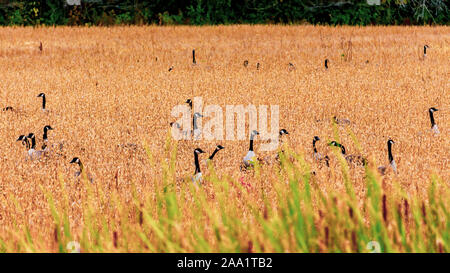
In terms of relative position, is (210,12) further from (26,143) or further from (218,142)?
(26,143)

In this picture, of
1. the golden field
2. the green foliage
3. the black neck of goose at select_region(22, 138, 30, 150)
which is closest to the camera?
the golden field

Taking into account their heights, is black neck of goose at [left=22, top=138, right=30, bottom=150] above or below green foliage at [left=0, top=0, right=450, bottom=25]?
below

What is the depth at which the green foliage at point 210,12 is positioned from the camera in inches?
1142

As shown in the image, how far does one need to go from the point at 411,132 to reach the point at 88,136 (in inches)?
166

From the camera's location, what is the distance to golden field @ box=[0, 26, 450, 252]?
3.31 metres

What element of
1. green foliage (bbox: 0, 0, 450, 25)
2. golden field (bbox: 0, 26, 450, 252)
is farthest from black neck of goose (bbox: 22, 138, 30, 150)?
green foliage (bbox: 0, 0, 450, 25)

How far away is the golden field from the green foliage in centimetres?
772

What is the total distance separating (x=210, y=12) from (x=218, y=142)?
2286cm

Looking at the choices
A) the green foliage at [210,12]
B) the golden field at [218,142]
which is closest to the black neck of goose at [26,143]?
the golden field at [218,142]

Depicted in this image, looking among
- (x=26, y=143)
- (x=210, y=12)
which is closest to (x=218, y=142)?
(x=26, y=143)

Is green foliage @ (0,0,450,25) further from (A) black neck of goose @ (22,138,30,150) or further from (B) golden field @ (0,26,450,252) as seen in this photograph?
(A) black neck of goose @ (22,138,30,150)

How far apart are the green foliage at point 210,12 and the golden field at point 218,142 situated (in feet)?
25.3
